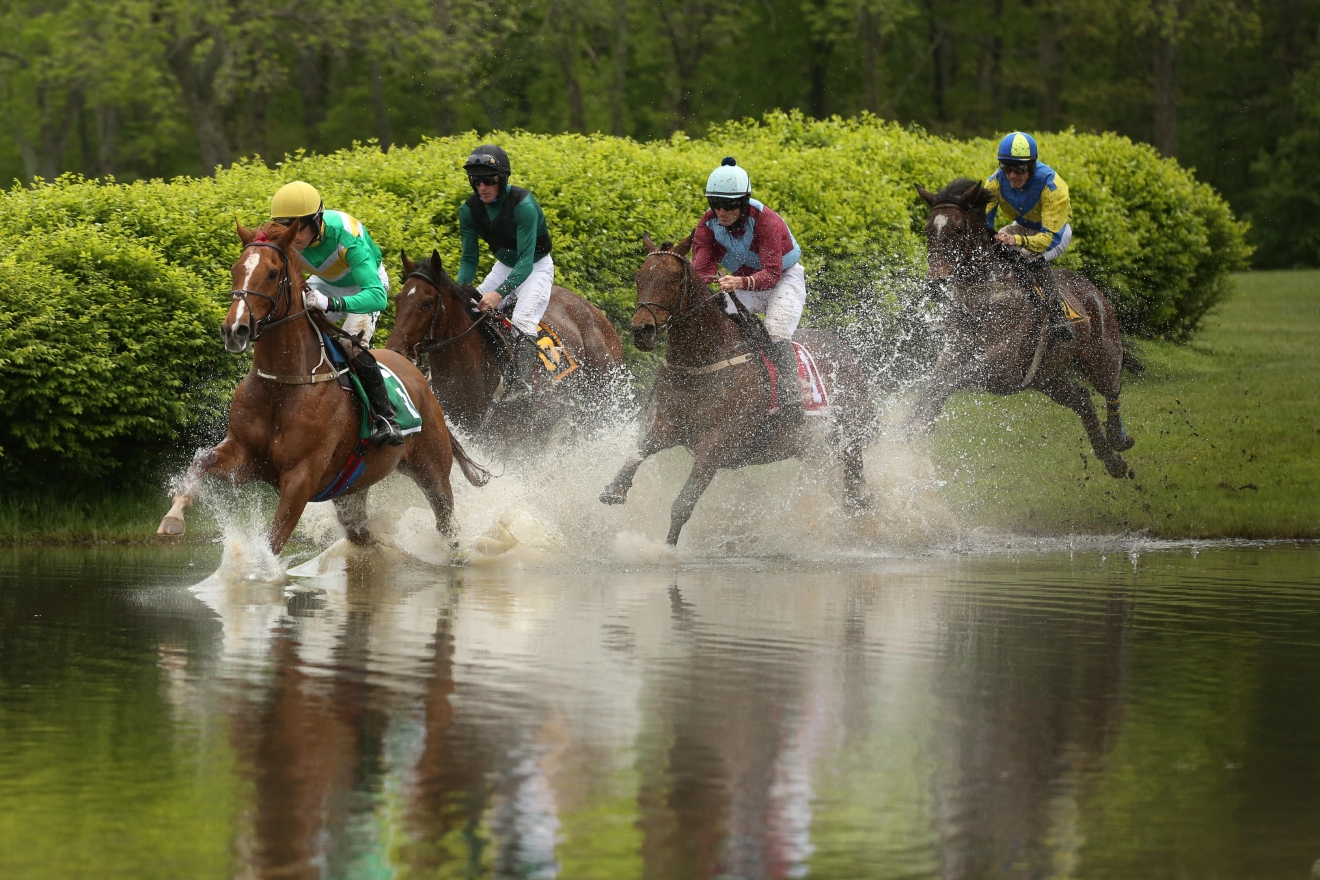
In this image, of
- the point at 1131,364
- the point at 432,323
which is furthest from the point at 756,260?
the point at 1131,364

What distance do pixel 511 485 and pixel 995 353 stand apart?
412 cm

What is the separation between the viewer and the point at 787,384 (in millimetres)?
13547

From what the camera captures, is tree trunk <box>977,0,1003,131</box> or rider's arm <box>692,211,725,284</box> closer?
rider's arm <box>692,211,725,284</box>

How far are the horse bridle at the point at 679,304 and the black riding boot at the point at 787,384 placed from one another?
29.5 inches

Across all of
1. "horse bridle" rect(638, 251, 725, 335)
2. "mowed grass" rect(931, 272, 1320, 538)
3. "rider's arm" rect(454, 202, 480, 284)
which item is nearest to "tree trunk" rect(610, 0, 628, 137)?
"mowed grass" rect(931, 272, 1320, 538)

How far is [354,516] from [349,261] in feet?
5.51

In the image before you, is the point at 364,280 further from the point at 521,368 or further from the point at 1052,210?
the point at 1052,210

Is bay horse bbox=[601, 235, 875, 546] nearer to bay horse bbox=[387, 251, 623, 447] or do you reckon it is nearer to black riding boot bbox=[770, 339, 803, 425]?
black riding boot bbox=[770, 339, 803, 425]

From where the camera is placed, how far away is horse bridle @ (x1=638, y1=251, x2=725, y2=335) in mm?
12586

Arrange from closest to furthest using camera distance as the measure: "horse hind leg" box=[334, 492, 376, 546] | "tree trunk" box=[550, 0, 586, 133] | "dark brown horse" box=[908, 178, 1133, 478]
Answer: "horse hind leg" box=[334, 492, 376, 546]
"dark brown horse" box=[908, 178, 1133, 478]
"tree trunk" box=[550, 0, 586, 133]

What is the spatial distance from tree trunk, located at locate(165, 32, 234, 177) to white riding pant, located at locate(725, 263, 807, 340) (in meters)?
24.3

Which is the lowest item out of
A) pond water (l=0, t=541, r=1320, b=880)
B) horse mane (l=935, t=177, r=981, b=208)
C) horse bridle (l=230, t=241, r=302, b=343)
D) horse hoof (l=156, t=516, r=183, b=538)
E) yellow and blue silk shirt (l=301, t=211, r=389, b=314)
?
pond water (l=0, t=541, r=1320, b=880)

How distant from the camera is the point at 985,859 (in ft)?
18.2

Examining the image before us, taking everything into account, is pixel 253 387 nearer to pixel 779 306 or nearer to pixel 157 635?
pixel 157 635
